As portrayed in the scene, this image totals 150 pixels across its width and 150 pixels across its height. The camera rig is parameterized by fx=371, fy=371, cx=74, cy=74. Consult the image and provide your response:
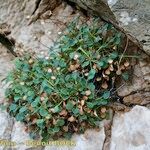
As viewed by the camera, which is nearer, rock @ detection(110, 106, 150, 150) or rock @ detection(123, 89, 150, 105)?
rock @ detection(110, 106, 150, 150)

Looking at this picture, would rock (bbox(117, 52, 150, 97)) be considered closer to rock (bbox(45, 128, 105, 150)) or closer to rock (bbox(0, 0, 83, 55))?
rock (bbox(45, 128, 105, 150))

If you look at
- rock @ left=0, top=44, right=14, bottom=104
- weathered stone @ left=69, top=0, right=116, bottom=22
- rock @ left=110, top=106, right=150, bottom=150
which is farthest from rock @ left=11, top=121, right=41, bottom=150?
weathered stone @ left=69, top=0, right=116, bottom=22

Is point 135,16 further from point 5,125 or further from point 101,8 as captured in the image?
point 5,125

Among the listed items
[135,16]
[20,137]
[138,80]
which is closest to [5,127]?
[20,137]

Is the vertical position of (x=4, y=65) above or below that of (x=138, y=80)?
above

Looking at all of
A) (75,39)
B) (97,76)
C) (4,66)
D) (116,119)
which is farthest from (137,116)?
(4,66)

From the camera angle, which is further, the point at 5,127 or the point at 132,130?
the point at 5,127

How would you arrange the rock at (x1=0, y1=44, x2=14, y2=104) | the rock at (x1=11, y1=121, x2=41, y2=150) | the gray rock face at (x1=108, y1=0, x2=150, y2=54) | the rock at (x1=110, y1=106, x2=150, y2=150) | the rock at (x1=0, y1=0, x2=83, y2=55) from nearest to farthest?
the gray rock face at (x1=108, y1=0, x2=150, y2=54), the rock at (x1=110, y1=106, x2=150, y2=150), the rock at (x1=11, y1=121, x2=41, y2=150), the rock at (x1=0, y1=44, x2=14, y2=104), the rock at (x1=0, y1=0, x2=83, y2=55)
